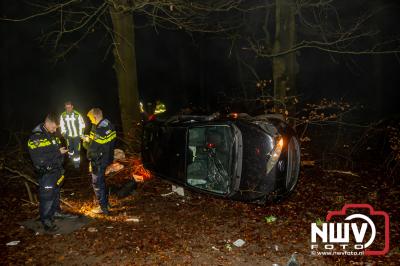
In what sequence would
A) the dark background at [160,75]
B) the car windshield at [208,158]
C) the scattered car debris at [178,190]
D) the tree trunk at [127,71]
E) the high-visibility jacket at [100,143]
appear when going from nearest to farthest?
1. the high-visibility jacket at [100,143]
2. the car windshield at [208,158]
3. the scattered car debris at [178,190]
4. the tree trunk at [127,71]
5. the dark background at [160,75]

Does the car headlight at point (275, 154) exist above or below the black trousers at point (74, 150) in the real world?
above

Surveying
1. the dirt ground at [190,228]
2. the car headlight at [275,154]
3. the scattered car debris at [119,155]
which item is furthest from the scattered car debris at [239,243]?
the scattered car debris at [119,155]

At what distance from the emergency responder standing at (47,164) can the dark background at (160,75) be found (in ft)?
48.2

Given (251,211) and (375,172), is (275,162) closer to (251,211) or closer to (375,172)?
(251,211)

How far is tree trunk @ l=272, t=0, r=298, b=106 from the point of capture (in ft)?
34.1

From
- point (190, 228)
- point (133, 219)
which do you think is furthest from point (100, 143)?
point (190, 228)

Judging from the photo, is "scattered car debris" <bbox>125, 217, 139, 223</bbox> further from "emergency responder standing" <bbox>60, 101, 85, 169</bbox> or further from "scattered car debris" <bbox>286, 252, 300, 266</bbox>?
"emergency responder standing" <bbox>60, 101, 85, 169</bbox>

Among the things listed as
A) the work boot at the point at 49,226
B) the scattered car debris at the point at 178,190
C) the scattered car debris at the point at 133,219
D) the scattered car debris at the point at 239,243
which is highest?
the scattered car debris at the point at 178,190

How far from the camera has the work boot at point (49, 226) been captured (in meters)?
5.73

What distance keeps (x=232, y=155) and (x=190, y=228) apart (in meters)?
1.42

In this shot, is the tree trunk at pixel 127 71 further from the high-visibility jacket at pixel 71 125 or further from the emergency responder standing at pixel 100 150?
the emergency responder standing at pixel 100 150

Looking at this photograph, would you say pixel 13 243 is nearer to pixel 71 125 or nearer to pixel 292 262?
pixel 292 262

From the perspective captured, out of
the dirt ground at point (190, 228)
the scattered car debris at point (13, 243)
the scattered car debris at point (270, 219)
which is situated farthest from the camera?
the scattered car debris at point (270, 219)

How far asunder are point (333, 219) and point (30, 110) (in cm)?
2524
